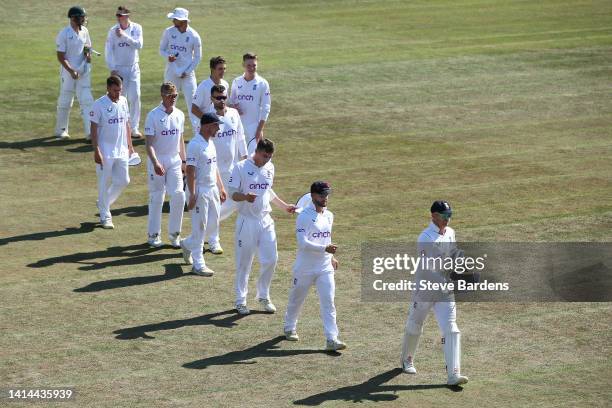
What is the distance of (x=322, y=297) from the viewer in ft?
46.1

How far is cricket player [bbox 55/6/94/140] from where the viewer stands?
22766 mm

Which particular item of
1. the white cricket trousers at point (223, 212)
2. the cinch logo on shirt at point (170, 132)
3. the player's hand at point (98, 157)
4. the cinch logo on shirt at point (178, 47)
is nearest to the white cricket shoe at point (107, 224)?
the player's hand at point (98, 157)

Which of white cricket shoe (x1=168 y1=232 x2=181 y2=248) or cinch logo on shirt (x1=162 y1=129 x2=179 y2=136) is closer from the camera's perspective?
cinch logo on shirt (x1=162 y1=129 x2=179 y2=136)

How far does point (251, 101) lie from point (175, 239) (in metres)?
3.14

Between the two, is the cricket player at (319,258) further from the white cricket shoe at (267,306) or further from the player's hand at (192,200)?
the player's hand at (192,200)

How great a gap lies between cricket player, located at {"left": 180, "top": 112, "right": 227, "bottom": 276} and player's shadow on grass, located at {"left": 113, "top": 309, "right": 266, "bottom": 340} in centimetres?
149

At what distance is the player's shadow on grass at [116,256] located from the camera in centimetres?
1697

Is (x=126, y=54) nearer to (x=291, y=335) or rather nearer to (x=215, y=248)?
(x=215, y=248)

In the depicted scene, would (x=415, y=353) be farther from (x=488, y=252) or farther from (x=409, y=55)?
(x=409, y=55)

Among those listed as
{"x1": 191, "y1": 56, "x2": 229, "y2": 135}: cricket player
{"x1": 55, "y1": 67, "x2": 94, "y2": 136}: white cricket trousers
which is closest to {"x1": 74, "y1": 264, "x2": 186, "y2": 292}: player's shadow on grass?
{"x1": 191, "y1": 56, "x2": 229, "y2": 135}: cricket player

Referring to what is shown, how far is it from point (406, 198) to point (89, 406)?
363 inches

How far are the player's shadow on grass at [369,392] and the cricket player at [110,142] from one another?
21.9ft

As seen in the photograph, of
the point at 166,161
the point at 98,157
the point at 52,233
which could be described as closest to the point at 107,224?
the point at 52,233

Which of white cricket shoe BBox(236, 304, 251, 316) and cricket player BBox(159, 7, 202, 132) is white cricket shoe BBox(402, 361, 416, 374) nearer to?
white cricket shoe BBox(236, 304, 251, 316)
